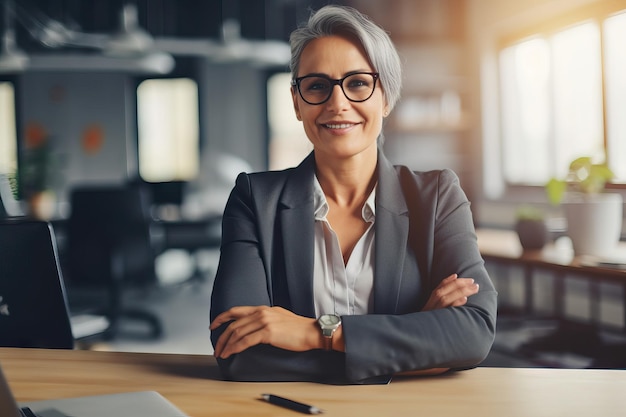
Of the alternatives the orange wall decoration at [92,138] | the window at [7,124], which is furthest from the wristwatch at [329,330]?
the window at [7,124]

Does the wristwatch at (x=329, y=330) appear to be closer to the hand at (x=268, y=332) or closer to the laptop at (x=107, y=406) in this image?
the hand at (x=268, y=332)

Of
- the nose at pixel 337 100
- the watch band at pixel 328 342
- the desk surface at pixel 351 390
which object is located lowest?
the desk surface at pixel 351 390

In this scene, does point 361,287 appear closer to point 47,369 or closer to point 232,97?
point 47,369

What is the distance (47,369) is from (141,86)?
895cm

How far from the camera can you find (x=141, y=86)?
9742 mm

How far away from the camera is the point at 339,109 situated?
1.44 metres

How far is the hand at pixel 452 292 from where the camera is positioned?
1.29 m

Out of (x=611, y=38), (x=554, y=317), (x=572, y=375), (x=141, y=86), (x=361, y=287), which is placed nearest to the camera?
(x=572, y=375)

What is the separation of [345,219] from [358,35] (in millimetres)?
421

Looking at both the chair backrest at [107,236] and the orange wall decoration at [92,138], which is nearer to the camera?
the chair backrest at [107,236]

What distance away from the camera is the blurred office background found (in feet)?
17.2

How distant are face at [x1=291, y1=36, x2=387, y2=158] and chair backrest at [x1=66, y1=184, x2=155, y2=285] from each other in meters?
3.55

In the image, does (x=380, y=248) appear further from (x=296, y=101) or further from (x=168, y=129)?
(x=168, y=129)

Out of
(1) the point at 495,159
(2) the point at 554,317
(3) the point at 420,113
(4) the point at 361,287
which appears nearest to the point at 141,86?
(3) the point at 420,113
